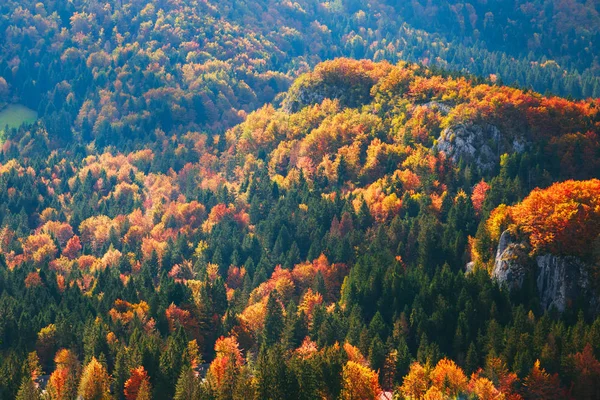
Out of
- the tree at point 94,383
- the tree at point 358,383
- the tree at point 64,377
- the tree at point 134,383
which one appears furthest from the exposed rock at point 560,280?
the tree at point 64,377

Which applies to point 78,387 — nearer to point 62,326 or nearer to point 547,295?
point 62,326

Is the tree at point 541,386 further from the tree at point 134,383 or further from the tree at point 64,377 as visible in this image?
the tree at point 64,377

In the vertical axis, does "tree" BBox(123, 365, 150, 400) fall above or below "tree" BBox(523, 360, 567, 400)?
above

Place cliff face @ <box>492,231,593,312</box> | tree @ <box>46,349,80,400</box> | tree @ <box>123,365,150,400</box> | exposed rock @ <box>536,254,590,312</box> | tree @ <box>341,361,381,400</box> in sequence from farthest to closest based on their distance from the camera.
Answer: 1. cliff face @ <box>492,231,593,312</box>
2. exposed rock @ <box>536,254,590,312</box>
3. tree @ <box>123,365,150,400</box>
4. tree @ <box>46,349,80,400</box>
5. tree @ <box>341,361,381,400</box>

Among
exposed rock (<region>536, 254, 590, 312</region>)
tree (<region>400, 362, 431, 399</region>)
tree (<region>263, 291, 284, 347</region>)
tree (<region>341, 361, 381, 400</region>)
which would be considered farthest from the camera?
tree (<region>263, 291, 284, 347</region>)

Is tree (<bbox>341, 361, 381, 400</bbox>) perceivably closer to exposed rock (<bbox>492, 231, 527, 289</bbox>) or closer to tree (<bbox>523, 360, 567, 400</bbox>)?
tree (<bbox>523, 360, 567, 400</bbox>)

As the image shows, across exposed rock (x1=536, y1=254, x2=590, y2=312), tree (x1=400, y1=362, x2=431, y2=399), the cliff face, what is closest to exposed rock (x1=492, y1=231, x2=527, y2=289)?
the cliff face

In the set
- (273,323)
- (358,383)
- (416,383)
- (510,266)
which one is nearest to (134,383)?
(358,383)

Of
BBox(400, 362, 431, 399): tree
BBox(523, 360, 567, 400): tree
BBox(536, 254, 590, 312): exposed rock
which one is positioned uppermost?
BBox(536, 254, 590, 312): exposed rock

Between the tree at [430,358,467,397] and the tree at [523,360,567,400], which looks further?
the tree at [523,360,567,400]
